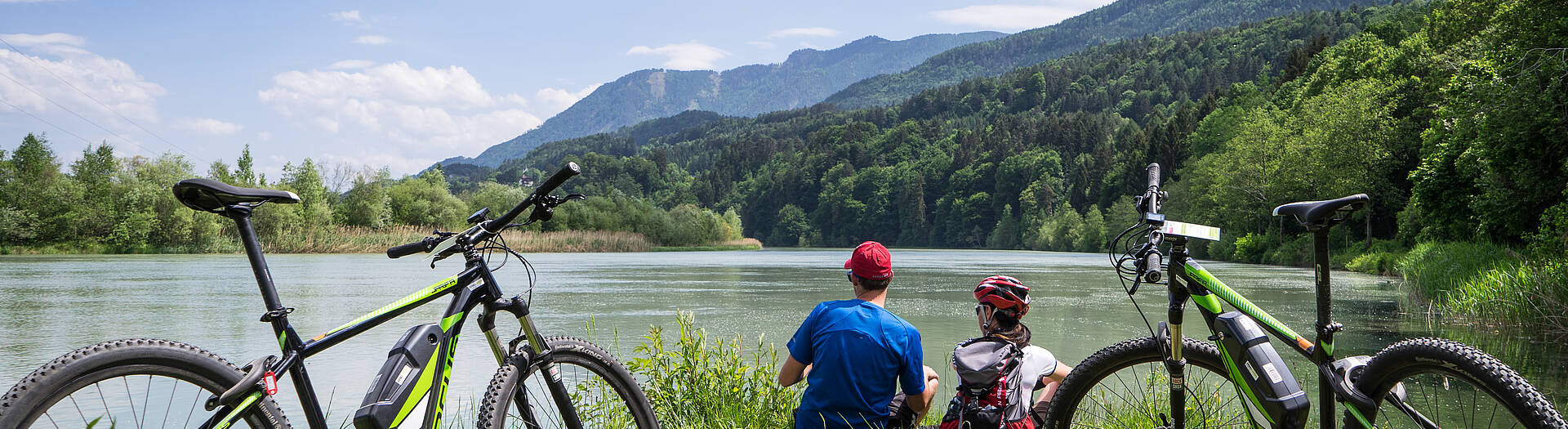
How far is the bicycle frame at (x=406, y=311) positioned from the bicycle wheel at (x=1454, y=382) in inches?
96.2

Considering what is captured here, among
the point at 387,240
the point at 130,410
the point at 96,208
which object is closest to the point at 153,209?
the point at 96,208

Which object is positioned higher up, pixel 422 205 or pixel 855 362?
pixel 422 205

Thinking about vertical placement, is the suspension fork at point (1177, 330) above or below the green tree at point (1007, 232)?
above

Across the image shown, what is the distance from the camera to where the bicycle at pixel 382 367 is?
230 centimetres

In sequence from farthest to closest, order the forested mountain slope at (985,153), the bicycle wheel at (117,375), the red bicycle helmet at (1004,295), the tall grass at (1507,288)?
the forested mountain slope at (985,153) → the tall grass at (1507,288) → the red bicycle helmet at (1004,295) → the bicycle wheel at (117,375)

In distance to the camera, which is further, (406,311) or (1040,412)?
(1040,412)

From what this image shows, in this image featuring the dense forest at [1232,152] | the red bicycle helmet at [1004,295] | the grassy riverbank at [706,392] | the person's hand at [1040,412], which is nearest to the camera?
the red bicycle helmet at [1004,295]

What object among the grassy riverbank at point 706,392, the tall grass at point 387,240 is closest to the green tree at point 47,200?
the tall grass at point 387,240

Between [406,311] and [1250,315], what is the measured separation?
242cm


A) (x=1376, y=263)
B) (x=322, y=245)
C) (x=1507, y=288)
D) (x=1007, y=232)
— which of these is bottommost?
(x=1007, y=232)

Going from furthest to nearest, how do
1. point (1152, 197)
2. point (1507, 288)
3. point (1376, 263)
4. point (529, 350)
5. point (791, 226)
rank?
point (791, 226) → point (1376, 263) → point (1507, 288) → point (529, 350) → point (1152, 197)

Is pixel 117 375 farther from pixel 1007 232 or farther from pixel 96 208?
pixel 1007 232

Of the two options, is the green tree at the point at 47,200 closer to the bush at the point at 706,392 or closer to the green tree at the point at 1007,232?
the bush at the point at 706,392

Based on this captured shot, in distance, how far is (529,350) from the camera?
3115mm
